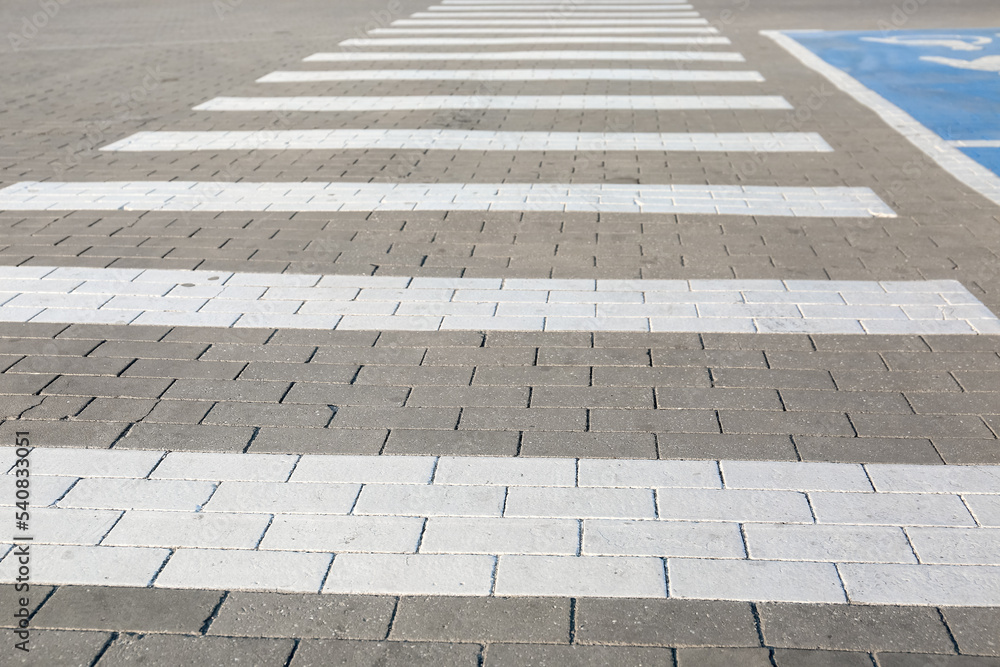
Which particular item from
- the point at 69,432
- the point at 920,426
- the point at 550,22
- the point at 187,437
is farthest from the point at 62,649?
the point at 550,22

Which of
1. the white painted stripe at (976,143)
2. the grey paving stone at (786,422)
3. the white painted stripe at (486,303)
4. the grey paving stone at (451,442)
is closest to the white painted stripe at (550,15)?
the white painted stripe at (976,143)

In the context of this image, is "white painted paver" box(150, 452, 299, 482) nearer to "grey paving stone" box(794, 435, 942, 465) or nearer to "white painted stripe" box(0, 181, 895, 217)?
"grey paving stone" box(794, 435, 942, 465)

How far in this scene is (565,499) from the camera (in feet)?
10.5

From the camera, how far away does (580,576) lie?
110 inches

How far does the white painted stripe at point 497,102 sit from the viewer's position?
9.75 metres

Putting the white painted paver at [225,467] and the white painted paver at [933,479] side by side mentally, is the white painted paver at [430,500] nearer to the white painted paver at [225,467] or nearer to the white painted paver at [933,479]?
the white painted paver at [225,467]

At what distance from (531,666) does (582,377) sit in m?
1.77

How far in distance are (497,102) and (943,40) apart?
883 cm

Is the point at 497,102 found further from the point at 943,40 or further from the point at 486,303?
the point at 943,40

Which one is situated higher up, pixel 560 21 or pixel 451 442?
pixel 560 21

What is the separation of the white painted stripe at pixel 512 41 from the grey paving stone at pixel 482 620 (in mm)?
12810

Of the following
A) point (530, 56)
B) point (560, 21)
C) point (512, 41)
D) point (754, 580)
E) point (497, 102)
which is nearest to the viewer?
point (754, 580)

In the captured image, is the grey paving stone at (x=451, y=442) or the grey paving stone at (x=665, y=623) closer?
the grey paving stone at (x=665, y=623)

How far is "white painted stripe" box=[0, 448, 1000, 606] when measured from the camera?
2.79m
